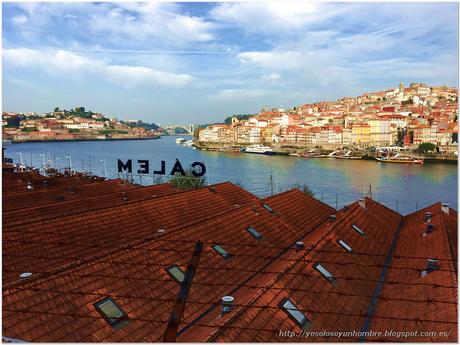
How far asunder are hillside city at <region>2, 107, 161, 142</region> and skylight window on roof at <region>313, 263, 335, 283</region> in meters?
59.3

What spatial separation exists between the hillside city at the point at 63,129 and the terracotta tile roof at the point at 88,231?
56.7 meters

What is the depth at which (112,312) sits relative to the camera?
271 centimetres

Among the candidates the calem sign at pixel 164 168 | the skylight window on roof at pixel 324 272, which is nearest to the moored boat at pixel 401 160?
the calem sign at pixel 164 168

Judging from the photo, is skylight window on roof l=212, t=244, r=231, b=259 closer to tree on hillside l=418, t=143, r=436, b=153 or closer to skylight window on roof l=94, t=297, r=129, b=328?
skylight window on roof l=94, t=297, r=129, b=328

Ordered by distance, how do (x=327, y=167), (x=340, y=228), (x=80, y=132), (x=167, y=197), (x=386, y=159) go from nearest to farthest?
(x=340, y=228), (x=167, y=197), (x=327, y=167), (x=386, y=159), (x=80, y=132)

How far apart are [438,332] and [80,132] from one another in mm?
73535

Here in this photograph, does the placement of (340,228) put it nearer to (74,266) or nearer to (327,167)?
(74,266)

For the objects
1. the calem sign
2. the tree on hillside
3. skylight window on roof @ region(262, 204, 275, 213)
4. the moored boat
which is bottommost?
the moored boat

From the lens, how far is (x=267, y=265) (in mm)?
3994

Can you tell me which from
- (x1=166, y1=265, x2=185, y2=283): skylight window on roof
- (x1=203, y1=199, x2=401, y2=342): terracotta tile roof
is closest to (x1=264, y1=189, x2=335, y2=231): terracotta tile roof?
(x1=203, y1=199, x2=401, y2=342): terracotta tile roof

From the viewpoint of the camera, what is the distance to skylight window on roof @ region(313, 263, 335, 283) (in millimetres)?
3290

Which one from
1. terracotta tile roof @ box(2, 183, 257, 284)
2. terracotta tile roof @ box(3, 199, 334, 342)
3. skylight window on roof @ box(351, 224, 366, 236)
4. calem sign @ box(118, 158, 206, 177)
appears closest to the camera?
terracotta tile roof @ box(3, 199, 334, 342)

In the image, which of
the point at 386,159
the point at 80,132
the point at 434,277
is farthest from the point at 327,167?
the point at 80,132

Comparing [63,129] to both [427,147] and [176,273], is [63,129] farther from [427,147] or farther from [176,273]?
[176,273]
